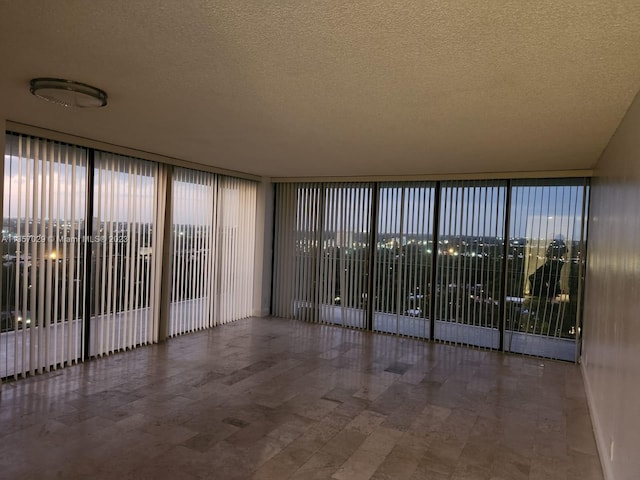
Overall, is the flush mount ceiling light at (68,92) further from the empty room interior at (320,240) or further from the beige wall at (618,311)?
the beige wall at (618,311)

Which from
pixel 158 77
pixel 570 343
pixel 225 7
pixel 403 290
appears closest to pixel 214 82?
pixel 158 77

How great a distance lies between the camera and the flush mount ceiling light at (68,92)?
2.83 m

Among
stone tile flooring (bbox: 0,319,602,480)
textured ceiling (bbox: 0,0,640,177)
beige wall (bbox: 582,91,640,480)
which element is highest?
textured ceiling (bbox: 0,0,640,177)

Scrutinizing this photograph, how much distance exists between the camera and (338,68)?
2473 millimetres

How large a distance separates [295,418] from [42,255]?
321cm

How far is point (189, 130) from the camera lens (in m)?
4.20

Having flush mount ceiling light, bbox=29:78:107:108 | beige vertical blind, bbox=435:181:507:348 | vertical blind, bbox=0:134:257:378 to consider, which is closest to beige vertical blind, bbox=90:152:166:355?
vertical blind, bbox=0:134:257:378

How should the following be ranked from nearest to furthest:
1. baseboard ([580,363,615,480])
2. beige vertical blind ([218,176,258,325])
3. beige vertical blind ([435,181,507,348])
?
baseboard ([580,363,615,480]) < beige vertical blind ([435,181,507,348]) < beige vertical blind ([218,176,258,325])

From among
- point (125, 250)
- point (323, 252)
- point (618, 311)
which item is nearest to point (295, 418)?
point (618, 311)

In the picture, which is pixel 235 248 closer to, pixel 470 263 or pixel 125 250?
pixel 125 250

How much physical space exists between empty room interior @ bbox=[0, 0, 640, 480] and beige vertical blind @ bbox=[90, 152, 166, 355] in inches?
1.3

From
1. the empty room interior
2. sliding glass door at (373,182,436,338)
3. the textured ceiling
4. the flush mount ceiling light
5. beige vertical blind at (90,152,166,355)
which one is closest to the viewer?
the textured ceiling

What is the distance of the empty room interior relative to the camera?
2217 mm

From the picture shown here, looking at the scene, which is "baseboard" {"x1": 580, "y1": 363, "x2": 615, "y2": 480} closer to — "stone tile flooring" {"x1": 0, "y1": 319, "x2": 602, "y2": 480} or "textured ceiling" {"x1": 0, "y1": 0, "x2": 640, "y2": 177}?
"stone tile flooring" {"x1": 0, "y1": 319, "x2": 602, "y2": 480}
